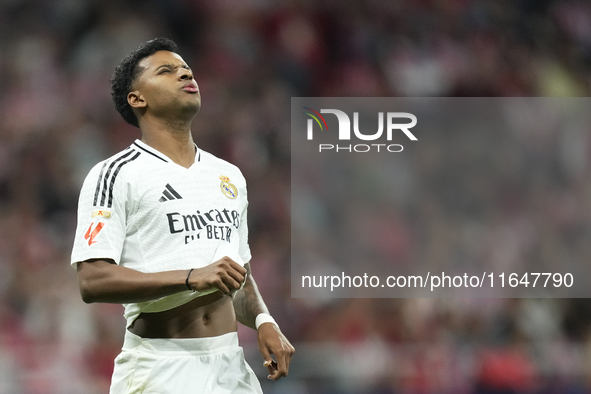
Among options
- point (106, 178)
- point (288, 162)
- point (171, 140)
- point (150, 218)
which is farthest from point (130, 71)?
point (288, 162)

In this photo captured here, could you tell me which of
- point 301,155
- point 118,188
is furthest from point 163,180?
point 301,155

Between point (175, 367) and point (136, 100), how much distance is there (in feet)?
3.75

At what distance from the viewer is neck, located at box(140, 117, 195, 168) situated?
3.13 metres

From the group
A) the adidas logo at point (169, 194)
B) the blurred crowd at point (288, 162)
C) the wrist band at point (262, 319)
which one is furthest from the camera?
the blurred crowd at point (288, 162)

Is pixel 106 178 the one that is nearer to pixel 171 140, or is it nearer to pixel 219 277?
pixel 171 140

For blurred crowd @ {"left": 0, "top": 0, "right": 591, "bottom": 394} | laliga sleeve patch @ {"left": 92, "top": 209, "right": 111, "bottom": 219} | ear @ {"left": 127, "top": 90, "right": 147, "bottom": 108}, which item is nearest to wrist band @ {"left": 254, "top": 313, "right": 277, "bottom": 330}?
laliga sleeve patch @ {"left": 92, "top": 209, "right": 111, "bottom": 219}

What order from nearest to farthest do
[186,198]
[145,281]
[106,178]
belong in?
[145,281]
[106,178]
[186,198]

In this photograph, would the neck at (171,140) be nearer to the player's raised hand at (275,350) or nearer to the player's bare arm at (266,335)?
the player's bare arm at (266,335)

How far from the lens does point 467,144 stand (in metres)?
8.00

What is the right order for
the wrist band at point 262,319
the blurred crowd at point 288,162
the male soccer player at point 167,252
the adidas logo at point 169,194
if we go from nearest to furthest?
the male soccer player at point 167,252 < the adidas logo at point 169,194 < the wrist band at point 262,319 < the blurred crowd at point 288,162

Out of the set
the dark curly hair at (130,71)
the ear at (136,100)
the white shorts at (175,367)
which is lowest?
the white shorts at (175,367)

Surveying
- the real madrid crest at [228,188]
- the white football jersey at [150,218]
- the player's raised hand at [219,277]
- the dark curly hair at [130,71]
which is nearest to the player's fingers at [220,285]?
the player's raised hand at [219,277]

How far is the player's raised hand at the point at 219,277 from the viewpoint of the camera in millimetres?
2547

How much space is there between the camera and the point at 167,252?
2883 millimetres
